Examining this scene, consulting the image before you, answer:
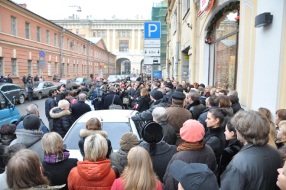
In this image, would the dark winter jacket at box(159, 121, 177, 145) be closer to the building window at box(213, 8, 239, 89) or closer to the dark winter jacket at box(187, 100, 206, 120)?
the dark winter jacket at box(187, 100, 206, 120)

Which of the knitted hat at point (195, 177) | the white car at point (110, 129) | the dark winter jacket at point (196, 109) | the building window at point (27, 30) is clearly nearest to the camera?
the knitted hat at point (195, 177)

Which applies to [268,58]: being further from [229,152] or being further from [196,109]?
[229,152]

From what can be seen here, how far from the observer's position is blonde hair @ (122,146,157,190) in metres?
2.32

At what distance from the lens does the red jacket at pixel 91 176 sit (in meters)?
2.70

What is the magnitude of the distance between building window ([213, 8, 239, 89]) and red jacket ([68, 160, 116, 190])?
714 cm

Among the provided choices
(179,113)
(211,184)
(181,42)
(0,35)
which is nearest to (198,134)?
(211,184)

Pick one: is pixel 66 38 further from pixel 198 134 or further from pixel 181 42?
pixel 198 134

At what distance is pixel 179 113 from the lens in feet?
15.9

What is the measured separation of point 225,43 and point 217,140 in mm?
7266

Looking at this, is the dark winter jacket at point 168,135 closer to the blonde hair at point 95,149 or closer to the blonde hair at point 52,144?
the blonde hair at point 95,149

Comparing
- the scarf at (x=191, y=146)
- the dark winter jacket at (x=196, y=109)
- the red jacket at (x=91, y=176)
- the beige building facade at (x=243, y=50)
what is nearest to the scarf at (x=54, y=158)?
the red jacket at (x=91, y=176)

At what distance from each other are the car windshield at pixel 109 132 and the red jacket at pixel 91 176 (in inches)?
70.4

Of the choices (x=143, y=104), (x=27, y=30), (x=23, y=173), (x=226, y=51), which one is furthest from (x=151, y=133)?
(x=27, y=30)

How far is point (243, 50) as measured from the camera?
7.38 m
